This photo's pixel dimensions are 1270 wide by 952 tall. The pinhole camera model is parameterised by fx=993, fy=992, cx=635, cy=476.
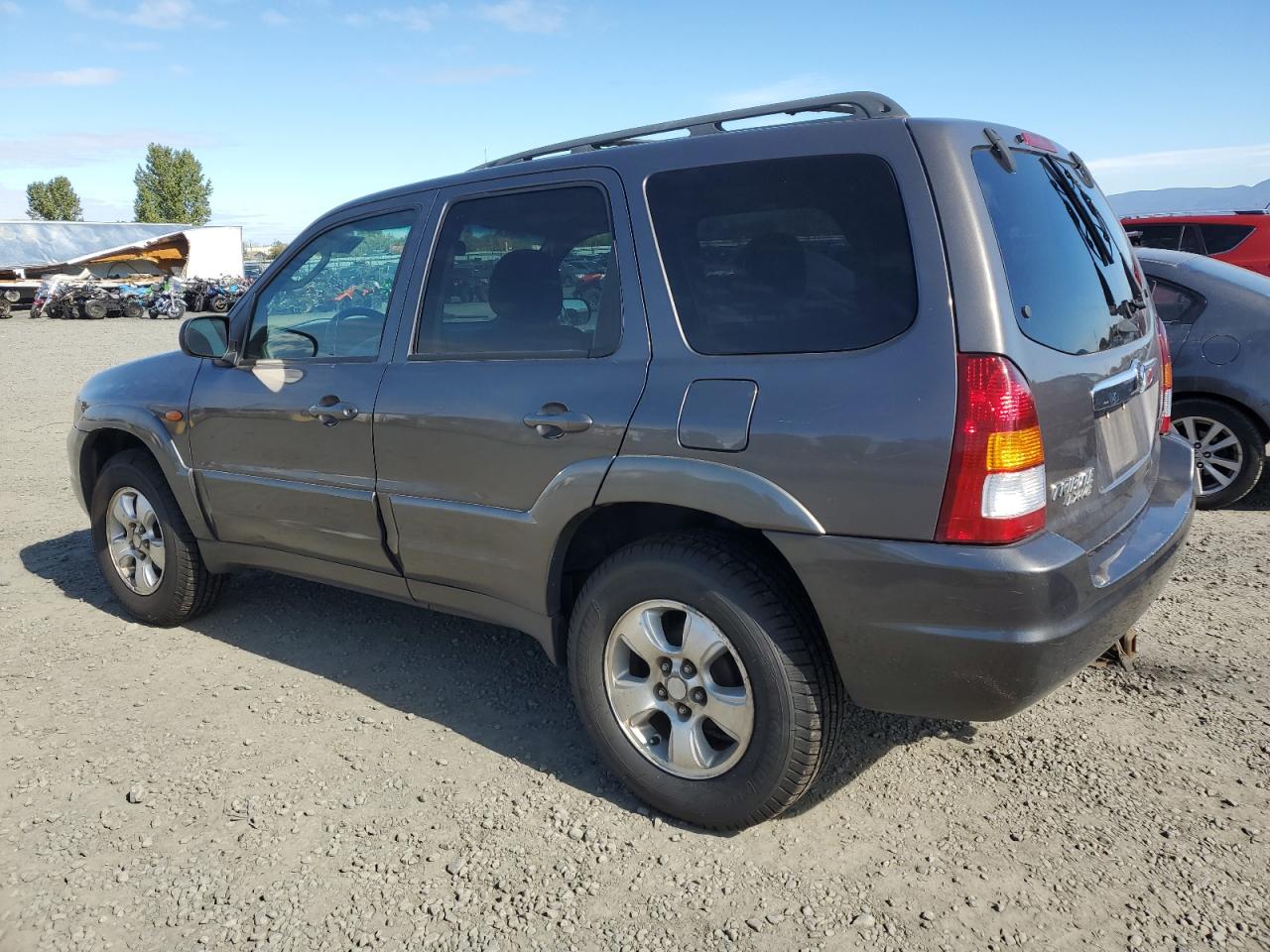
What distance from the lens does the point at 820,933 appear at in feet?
8.08

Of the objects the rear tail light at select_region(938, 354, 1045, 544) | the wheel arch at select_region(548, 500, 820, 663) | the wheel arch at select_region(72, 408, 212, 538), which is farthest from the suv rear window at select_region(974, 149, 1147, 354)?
the wheel arch at select_region(72, 408, 212, 538)

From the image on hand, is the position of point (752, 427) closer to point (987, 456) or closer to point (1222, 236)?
point (987, 456)

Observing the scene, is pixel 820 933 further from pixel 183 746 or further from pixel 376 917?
pixel 183 746

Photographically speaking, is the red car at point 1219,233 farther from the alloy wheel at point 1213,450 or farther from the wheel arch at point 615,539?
the wheel arch at point 615,539

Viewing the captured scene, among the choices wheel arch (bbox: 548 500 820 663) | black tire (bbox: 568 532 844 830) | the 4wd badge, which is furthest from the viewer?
wheel arch (bbox: 548 500 820 663)

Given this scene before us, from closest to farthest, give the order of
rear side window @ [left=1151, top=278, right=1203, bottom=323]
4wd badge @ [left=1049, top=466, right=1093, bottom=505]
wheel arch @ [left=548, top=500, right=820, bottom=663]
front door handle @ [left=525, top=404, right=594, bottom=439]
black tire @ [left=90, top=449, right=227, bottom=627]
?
4wd badge @ [left=1049, top=466, right=1093, bottom=505]
wheel arch @ [left=548, top=500, right=820, bottom=663]
front door handle @ [left=525, top=404, right=594, bottom=439]
black tire @ [left=90, top=449, right=227, bottom=627]
rear side window @ [left=1151, top=278, right=1203, bottom=323]

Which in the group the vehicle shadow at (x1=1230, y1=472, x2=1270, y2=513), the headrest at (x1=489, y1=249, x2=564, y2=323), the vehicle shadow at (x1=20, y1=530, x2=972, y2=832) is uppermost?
the headrest at (x1=489, y1=249, x2=564, y2=323)

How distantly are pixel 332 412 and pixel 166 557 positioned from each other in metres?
1.48

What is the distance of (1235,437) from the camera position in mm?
5941

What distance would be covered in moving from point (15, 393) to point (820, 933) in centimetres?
1401

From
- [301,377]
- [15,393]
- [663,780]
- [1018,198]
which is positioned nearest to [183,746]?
[301,377]

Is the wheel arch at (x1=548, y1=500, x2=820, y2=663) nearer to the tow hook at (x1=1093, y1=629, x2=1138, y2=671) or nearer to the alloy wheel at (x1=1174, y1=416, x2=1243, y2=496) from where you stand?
the tow hook at (x1=1093, y1=629, x2=1138, y2=671)

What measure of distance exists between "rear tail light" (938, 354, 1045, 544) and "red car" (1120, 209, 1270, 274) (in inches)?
342

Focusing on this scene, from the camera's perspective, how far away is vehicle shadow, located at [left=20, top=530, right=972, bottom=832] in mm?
3348
